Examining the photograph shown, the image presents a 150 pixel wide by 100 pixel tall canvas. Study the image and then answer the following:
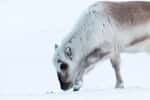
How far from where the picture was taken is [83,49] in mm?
18609

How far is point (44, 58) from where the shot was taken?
2834 cm

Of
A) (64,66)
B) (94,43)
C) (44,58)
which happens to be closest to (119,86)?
(94,43)

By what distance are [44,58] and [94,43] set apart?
9.89 metres

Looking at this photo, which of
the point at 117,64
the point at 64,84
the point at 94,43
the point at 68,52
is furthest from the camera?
the point at 117,64

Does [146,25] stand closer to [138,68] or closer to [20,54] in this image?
[138,68]

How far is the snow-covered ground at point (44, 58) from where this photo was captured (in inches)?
623

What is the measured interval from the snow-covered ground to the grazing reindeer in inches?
18.4

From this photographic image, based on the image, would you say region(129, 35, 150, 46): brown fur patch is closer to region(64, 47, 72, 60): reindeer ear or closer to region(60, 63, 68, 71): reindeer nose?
region(64, 47, 72, 60): reindeer ear

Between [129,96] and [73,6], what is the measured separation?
883 inches

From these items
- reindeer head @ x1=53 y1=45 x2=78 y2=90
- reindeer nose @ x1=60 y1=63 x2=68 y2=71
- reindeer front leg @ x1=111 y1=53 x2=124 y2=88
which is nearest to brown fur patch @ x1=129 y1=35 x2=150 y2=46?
reindeer front leg @ x1=111 y1=53 x2=124 y2=88

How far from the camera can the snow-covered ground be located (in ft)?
51.9

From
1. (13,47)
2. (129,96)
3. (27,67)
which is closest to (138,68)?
(27,67)

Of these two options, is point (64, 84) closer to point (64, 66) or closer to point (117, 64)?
point (64, 66)

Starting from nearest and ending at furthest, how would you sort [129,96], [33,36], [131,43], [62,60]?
[129,96]
[62,60]
[131,43]
[33,36]
